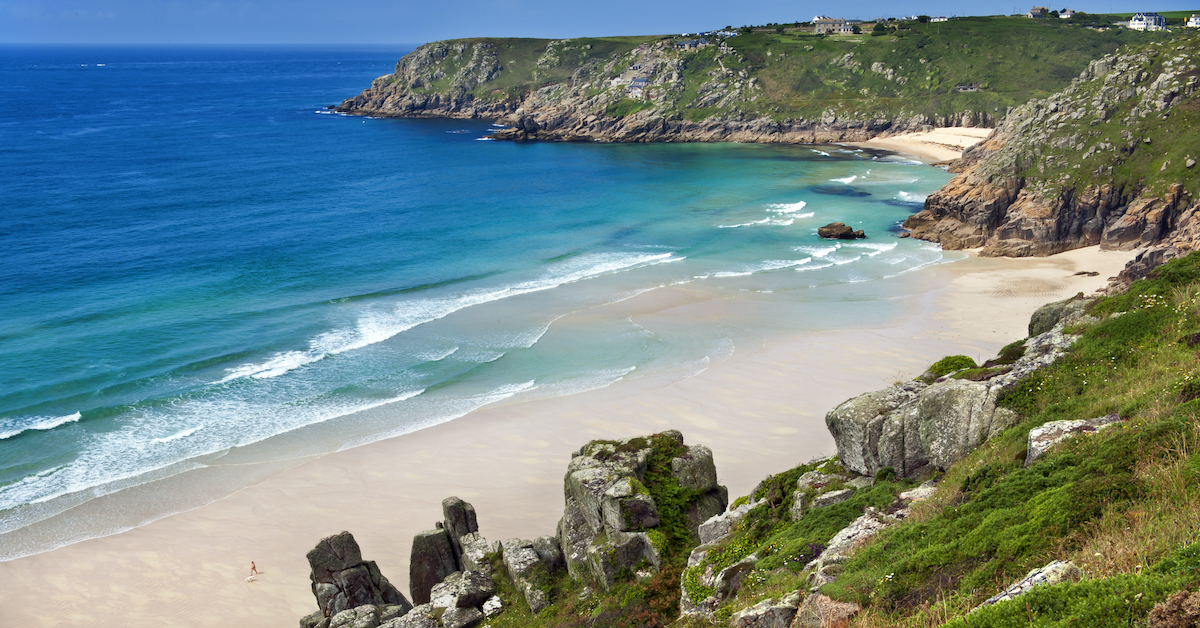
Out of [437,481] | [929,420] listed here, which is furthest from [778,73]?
[929,420]

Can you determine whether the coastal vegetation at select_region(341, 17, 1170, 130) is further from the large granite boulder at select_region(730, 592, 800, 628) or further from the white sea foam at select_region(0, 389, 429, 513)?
the large granite boulder at select_region(730, 592, 800, 628)

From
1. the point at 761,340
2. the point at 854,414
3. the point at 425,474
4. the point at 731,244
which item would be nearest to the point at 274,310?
the point at 425,474

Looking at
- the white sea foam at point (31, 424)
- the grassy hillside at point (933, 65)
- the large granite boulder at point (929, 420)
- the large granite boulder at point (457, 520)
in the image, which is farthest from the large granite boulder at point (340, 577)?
the grassy hillside at point (933, 65)

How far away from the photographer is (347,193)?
8656 cm

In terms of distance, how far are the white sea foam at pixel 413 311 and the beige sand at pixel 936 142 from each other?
65618mm

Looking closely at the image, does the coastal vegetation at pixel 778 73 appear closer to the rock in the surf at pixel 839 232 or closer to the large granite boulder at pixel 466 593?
the rock in the surf at pixel 839 232

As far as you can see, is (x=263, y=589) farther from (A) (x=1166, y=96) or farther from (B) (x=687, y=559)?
(A) (x=1166, y=96)

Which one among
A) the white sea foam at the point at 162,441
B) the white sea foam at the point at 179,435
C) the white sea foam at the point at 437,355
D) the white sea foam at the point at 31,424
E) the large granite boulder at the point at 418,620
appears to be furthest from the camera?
the white sea foam at the point at 437,355

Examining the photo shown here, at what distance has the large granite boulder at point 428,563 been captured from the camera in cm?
2252

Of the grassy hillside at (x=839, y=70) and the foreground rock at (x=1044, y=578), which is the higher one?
the grassy hillside at (x=839, y=70)

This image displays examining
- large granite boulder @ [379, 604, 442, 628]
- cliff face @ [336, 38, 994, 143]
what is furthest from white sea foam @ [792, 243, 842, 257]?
cliff face @ [336, 38, 994, 143]

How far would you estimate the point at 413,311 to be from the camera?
5050 cm

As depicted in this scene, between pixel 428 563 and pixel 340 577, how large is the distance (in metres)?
2.53

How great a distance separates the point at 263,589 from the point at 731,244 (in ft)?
163
